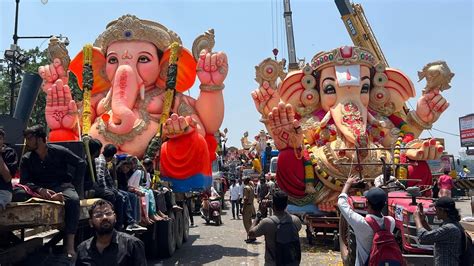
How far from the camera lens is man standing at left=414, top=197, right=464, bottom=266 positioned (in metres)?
3.63

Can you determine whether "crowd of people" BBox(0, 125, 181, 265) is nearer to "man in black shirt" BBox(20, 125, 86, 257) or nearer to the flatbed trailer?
"man in black shirt" BBox(20, 125, 86, 257)

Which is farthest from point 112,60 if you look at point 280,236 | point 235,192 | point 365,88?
point 280,236

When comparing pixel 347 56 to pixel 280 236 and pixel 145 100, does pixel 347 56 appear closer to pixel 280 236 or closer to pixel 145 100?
pixel 145 100

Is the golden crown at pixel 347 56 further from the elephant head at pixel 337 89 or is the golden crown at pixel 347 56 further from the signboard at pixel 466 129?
the signboard at pixel 466 129

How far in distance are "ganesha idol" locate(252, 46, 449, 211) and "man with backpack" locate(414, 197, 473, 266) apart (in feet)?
17.1

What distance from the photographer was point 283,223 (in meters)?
4.01

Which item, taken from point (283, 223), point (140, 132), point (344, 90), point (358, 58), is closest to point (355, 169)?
point (344, 90)

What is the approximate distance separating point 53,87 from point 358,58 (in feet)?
20.8

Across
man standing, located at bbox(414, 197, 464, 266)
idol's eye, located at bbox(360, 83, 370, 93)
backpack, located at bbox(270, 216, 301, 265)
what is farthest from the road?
man standing, located at bbox(414, 197, 464, 266)

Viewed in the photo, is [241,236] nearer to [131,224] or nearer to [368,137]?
[368,137]

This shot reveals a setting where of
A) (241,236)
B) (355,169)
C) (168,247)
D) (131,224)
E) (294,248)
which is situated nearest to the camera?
(294,248)

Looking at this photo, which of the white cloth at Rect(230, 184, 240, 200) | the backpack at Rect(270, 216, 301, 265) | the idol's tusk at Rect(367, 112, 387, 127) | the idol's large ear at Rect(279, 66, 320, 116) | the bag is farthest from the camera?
the white cloth at Rect(230, 184, 240, 200)

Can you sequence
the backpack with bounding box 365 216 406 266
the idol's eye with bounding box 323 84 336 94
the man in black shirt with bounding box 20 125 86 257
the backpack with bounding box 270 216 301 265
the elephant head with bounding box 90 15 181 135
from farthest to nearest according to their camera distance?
1. the elephant head with bounding box 90 15 181 135
2. the idol's eye with bounding box 323 84 336 94
3. the man in black shirt with bounding box 20 125 86 257
4. the backpack with bounding box 270 216 301 265
5. the backpack with bounding box 365 216 406 266

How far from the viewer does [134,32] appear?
11.0 meters
